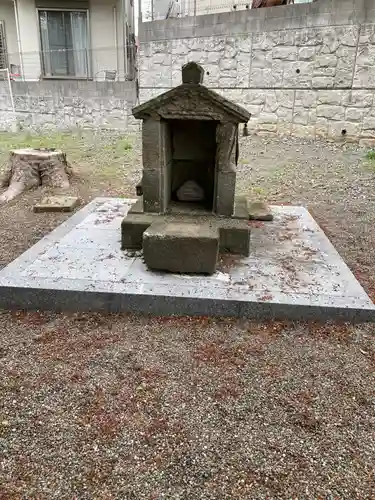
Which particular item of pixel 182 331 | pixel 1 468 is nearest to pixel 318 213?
pixel 182 331

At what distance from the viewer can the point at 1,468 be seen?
2.07 metres

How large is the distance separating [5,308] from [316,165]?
696cm

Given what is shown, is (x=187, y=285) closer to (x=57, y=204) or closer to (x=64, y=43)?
(x=57, y=204)

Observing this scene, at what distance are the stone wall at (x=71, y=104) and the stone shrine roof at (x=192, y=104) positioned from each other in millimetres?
8921

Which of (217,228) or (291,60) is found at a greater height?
(291,60)

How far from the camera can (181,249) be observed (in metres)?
3.71

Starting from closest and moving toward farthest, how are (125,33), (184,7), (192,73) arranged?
1. (192,73)
2. (184,7)
3. (125,33)

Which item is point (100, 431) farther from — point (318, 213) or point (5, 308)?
point (318, 213)

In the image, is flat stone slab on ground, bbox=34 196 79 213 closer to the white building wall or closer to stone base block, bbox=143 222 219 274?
stone base block, bbox=143 222 219 274

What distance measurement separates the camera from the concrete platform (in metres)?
3.41

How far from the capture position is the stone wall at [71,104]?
41.1ft

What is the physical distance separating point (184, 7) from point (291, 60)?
609cm

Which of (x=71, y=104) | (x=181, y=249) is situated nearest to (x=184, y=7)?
(x=71, y=104)

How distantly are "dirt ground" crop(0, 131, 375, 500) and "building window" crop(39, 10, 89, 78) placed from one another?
44.3 ft
